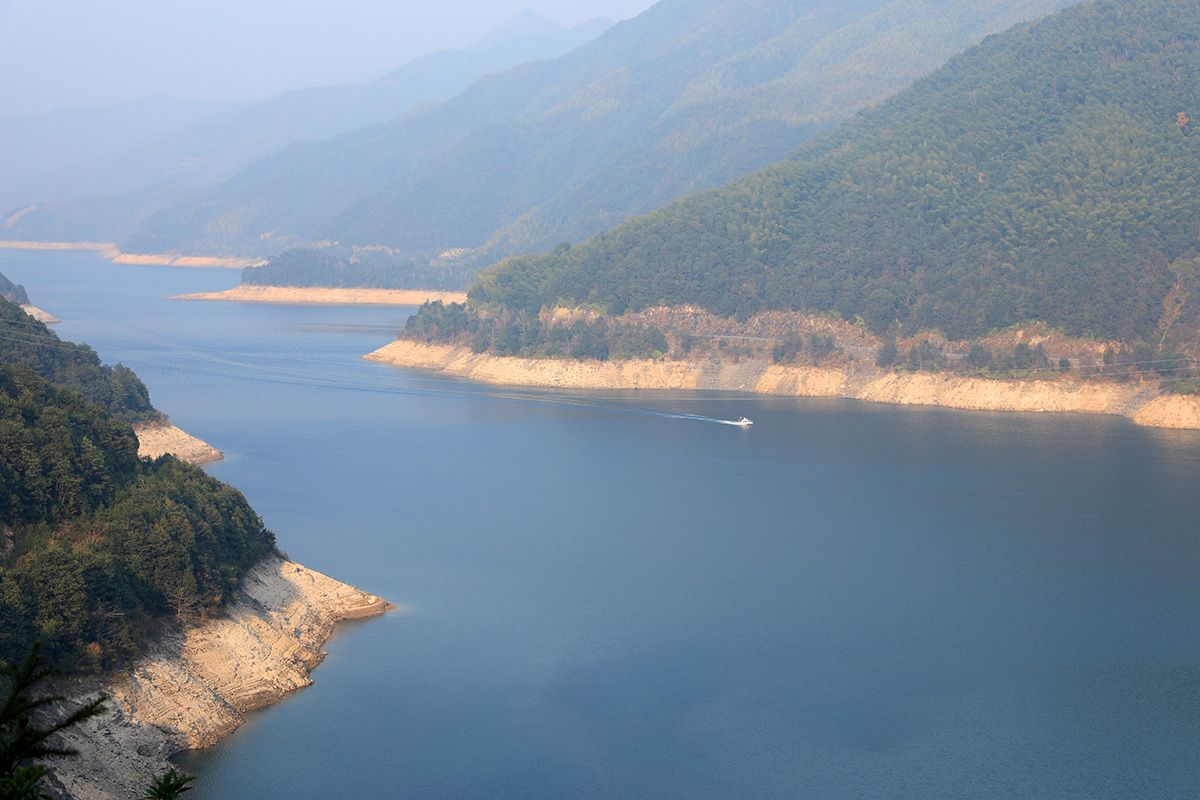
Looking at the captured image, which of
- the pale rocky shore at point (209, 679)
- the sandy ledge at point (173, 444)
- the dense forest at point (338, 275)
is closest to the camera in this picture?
the pale rocky shore at point (209, 679)

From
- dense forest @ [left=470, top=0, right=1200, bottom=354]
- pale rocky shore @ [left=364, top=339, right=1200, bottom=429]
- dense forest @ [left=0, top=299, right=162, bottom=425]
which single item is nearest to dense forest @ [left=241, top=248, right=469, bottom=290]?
dense forest @ [left=470, top=0, right=1200, bottom=354]

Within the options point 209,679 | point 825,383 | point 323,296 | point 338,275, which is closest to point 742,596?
point 209,679

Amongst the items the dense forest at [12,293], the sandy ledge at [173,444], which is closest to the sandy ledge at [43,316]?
the dense forest at [12,293]

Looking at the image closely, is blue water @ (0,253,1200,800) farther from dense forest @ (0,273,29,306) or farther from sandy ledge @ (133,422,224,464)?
dense forest @ (0,273,29,306)

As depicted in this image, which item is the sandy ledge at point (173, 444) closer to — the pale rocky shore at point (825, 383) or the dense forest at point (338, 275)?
the pale rocky shore at point (825, 383)

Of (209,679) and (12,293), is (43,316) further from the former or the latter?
(209,679)
